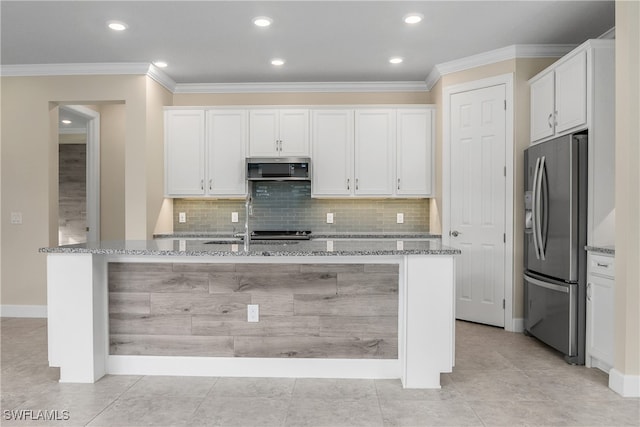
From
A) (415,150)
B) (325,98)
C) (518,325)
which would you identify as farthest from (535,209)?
(325,98)

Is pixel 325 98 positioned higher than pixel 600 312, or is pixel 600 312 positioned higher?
pixel 325 98

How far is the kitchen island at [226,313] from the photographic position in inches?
119

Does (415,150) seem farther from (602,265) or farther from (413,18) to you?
(602,265)

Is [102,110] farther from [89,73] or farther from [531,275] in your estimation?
[531,275]

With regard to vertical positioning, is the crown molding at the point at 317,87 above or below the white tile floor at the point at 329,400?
above

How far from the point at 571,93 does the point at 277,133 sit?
303cm

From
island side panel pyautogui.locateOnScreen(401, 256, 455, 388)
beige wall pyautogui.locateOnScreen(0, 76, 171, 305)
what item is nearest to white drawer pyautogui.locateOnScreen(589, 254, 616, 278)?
island side panel pyautogui.locateOnScreen(401, 256, 455, 388)

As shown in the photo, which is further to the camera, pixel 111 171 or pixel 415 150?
pixel 111 171

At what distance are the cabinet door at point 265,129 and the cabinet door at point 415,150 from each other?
141 centimetres

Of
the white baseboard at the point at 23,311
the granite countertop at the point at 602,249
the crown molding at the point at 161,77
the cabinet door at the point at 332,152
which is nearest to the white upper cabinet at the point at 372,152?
the cabinet door at the point at 332,152

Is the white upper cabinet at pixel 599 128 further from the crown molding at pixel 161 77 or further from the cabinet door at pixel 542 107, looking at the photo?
the crown molding at pixel 161 77

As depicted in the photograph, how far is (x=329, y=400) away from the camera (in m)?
2.73

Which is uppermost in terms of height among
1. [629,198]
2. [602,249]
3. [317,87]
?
[317,87]

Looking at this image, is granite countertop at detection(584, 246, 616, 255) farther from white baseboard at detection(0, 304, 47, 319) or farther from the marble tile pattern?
white baseboard at detection(0, 304, 47, 319)
